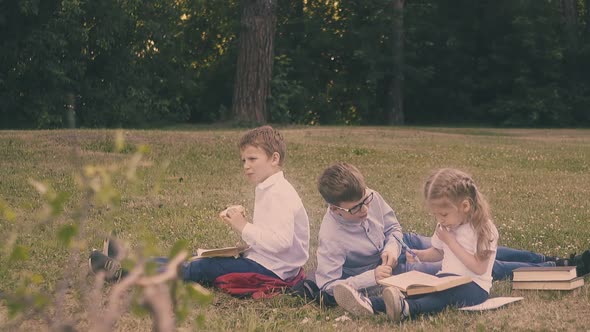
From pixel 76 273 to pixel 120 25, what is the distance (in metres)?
20.2

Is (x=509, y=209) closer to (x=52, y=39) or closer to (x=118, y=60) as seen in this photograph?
(x=52, y=39)

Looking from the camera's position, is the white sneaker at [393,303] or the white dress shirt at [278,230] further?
the white dress shirt at [278,230]

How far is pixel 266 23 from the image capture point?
20859mm

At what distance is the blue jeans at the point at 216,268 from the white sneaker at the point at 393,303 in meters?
0.99

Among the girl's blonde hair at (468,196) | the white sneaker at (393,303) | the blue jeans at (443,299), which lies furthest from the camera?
the girl's blonde hair at (468,196)

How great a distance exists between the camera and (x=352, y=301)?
4961 mm

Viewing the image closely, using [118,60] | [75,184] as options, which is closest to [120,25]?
[118,60]

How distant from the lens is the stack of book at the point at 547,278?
552 centimetres

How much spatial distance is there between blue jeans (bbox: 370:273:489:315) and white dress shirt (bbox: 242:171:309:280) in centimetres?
73

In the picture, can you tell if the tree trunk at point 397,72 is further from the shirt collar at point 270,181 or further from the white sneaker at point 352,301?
the white sneaker at point 352,301

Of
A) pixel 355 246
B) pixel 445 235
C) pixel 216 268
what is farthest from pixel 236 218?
pixel 445 235

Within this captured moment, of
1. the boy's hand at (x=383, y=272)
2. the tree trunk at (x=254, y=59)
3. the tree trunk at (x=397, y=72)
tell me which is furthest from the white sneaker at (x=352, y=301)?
the tree trunk at (x=397, y=72)

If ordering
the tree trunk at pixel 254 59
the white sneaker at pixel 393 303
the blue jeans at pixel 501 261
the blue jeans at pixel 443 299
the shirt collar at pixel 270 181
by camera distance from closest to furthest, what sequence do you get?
the white sneaker at pixel 393 303
the blue jeans at pixel 443 299
the shirt collar at pixel 270 181
the blue jeans at pixel 501 261
the tree trunk at pixel 254 59

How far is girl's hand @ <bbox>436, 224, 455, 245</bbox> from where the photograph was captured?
5.29m
